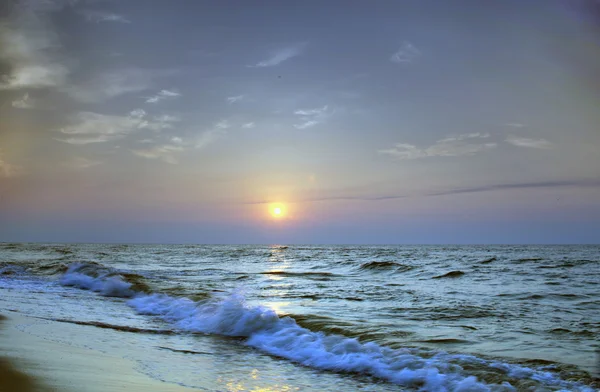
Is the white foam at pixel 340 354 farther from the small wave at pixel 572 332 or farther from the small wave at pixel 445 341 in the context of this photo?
the small wave at pixel 572 332

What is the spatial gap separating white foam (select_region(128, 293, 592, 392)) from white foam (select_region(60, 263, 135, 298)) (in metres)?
5.65

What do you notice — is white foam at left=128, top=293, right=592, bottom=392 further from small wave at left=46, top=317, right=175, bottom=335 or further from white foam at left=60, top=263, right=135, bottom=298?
white foam at left=60, top=263, right=135, bottom=298

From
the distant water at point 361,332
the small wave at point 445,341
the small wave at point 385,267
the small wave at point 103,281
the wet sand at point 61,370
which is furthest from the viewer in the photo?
the small wave at point 385,267

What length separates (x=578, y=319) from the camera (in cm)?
966

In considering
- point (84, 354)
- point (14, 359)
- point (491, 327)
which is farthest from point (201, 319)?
point (491, 327)

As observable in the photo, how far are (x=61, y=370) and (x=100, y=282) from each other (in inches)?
548

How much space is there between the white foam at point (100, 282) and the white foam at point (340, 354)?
565cm

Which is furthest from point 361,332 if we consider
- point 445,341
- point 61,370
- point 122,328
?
point 61,370

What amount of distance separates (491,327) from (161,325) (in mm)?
6689

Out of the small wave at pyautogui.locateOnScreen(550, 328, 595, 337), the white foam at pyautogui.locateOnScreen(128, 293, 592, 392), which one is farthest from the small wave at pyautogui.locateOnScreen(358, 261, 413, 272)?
the small wave at pyautogui.locateOnScreen(550, 328, 595, 337)

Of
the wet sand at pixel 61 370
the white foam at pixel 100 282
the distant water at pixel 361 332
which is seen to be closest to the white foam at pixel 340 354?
the distant water at pixel 361 332

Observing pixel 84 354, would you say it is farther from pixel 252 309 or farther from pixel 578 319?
pixel 578 319

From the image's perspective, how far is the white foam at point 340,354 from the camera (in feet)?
18.8

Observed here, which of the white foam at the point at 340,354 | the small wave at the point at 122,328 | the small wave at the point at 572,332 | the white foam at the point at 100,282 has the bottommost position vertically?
the white foam at the point at 100,282
